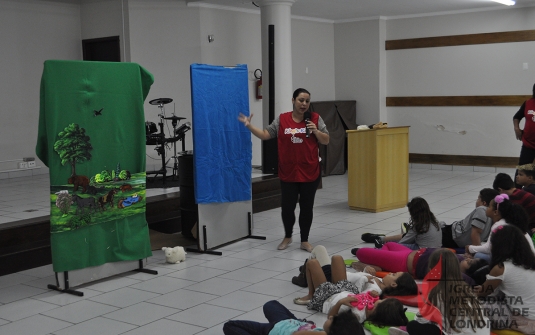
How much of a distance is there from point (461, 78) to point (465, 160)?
1.58 metres

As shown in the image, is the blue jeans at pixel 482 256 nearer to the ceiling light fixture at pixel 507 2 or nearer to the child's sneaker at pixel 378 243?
the child's sneaker at pixel 378 243

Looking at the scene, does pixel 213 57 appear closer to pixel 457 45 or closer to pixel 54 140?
pixel 457 45

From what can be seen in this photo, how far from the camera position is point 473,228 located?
553 cm

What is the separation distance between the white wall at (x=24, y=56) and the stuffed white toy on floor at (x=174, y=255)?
521 cm

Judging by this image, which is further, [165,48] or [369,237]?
[165,48]

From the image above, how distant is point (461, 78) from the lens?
11930 mm

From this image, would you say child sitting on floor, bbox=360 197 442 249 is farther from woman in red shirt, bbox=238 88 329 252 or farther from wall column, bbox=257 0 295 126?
wall column, bbox=257 0 295 126

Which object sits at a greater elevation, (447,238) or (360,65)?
(360,65)

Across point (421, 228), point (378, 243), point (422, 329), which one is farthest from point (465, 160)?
point (422, 329)

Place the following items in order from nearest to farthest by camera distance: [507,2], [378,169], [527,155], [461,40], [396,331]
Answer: [396,331] < [527,155] < [378,169] < [507,2] < [461,40]

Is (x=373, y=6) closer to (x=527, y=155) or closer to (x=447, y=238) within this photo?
(x=527, y=155)

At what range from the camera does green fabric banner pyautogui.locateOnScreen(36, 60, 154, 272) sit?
5.01m

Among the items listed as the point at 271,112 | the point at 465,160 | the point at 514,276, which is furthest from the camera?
the point at 465,160

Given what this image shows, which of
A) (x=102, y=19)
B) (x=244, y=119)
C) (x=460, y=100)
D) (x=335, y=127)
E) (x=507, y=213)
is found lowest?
(x=507, y=213)
